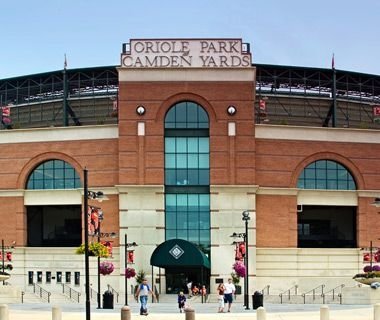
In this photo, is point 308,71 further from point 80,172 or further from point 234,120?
point 80,172

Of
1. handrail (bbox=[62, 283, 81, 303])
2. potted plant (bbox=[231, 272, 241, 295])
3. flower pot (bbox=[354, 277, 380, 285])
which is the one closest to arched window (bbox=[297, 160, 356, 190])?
potted plant (bbox=[231, 272, 241, 295])

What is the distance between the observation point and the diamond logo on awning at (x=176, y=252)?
7012 cm

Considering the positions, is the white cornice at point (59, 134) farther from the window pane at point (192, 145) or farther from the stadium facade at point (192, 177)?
the window pane at point (192, 145)

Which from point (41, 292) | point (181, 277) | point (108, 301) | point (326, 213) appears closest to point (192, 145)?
point (181, 277)

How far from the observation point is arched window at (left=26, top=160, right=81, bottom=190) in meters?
78.3

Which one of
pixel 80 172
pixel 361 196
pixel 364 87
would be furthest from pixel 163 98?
pixel 364 87

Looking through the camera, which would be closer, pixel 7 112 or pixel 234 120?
pixel 234 120

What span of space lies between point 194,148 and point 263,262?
37.3 feet

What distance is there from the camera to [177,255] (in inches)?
2758

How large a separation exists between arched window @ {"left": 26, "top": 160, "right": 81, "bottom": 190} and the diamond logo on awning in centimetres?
1253

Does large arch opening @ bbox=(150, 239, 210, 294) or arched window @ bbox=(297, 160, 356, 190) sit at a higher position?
arched window @ bbox=(297, 160, 356, 190)

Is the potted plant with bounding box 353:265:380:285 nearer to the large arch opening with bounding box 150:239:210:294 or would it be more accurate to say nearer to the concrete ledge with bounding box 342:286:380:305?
the concrete ledge with bounding box 342:286:380:305

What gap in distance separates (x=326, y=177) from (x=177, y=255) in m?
17.0

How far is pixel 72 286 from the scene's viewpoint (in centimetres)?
7606
